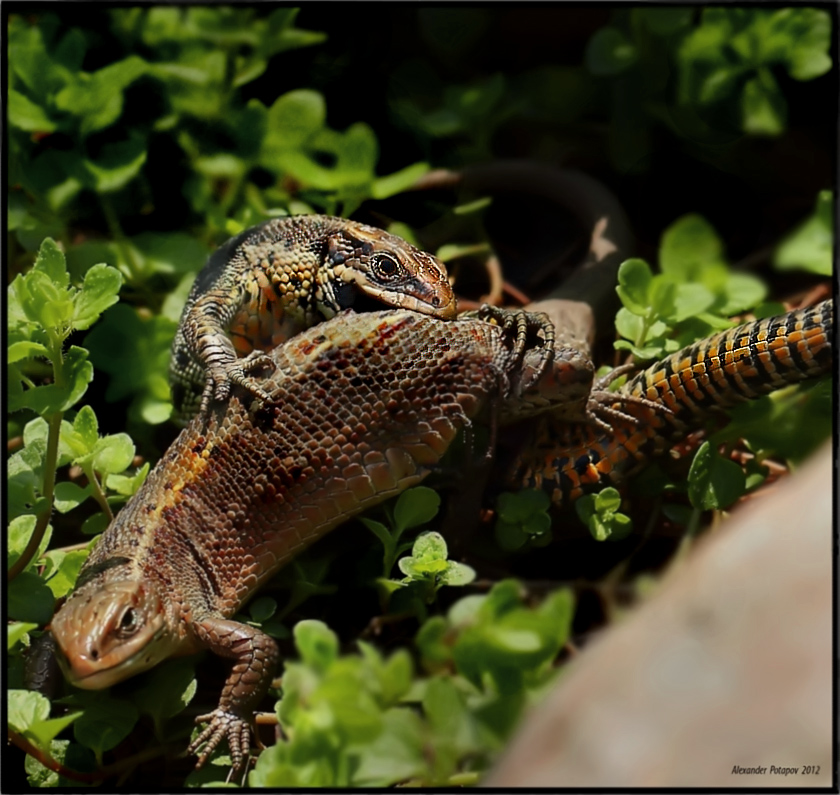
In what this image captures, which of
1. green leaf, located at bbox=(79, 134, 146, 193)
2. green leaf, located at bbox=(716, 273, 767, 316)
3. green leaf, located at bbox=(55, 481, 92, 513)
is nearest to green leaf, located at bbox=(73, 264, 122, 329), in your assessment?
green leaf, located at bbox=(55, 481, 92, 513)

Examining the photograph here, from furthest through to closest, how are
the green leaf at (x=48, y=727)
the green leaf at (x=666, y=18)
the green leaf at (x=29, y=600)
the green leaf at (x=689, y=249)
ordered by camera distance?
the green leaf at (x=666, y=18) < the green leaf at (x=689, y=249) < the green leaf at (x=29, y=600) < the green leaf at (x=48, y=727)

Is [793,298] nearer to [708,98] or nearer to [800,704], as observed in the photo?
[708,98]

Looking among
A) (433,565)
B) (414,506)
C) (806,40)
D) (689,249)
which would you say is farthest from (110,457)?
(806,40)

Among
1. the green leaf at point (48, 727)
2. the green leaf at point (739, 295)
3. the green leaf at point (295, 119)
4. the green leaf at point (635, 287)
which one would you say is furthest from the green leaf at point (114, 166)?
the green leaf at point (739, 295)

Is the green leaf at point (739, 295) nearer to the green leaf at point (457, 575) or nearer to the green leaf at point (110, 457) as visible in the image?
the green leaf at point (457, 575)

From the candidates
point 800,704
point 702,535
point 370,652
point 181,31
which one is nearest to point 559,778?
point 800,704

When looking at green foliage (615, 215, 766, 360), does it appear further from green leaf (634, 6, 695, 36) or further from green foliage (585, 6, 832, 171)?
green leaf (634, 6, 695, 36)
